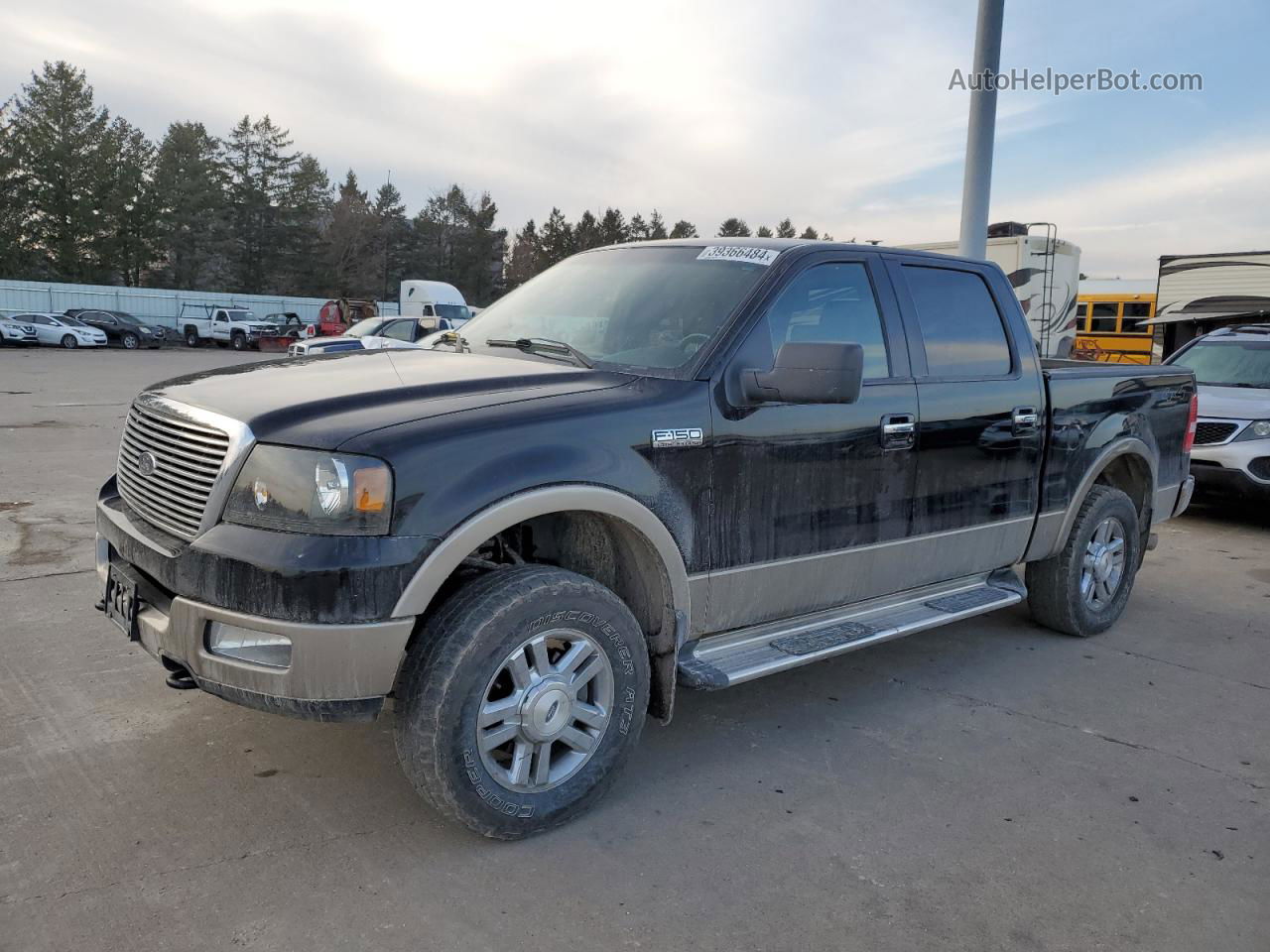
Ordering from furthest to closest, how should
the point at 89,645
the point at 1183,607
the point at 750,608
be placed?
the point at 1183,607
the point at 89,645
the point at 750,608

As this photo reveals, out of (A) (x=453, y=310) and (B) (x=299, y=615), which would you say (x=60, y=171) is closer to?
(A) (x=453, y=310)

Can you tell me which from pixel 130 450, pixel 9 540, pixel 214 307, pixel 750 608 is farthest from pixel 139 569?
pixel 214 307

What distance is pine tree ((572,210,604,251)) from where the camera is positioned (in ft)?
223

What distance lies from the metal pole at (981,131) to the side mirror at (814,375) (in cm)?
656

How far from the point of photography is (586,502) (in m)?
3.07

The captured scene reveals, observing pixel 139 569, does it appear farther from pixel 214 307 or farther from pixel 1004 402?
pixel 214 307

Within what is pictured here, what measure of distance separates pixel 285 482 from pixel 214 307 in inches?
1734

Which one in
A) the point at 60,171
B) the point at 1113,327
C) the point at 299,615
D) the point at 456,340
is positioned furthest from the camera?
the point at 60,171

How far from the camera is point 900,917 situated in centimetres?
277

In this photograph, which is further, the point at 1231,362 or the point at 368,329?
the point at 368,329

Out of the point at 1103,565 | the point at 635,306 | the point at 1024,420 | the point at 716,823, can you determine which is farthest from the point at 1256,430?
the point at 716,823

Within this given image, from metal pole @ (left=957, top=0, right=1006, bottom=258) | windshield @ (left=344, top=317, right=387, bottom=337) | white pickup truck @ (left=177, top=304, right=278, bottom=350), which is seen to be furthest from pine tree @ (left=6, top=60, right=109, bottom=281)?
metal pole @ (left=957, top=0, right=1006, bottom=258)

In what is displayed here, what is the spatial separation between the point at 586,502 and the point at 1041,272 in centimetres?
1655

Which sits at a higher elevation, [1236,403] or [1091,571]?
[1236,403]
